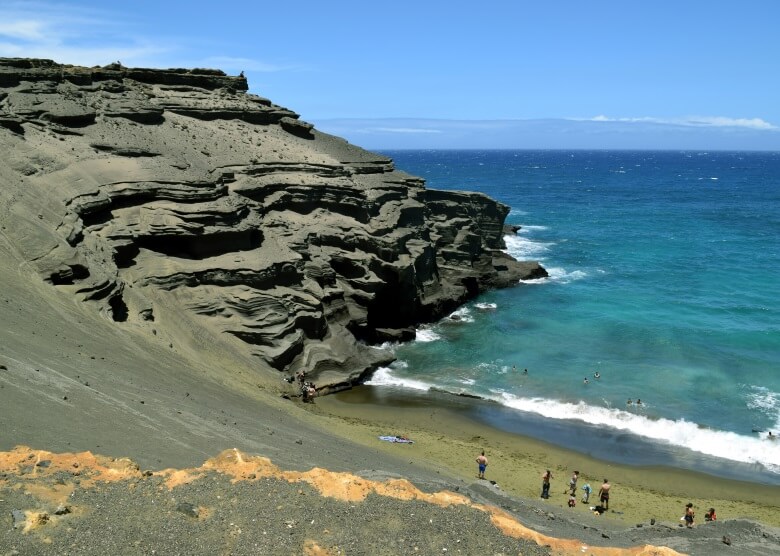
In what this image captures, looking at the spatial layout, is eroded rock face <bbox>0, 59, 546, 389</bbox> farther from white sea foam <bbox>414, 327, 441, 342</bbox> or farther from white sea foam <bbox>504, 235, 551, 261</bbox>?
white sea foam <bbox>504, 235, 551, 261</bbox>

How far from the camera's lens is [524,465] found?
1041 inches

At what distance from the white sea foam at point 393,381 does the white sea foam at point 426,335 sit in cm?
625

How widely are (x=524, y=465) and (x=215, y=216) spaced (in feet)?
56.6

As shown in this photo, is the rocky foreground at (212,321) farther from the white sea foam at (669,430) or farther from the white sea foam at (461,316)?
the white sea foam at (669,430)

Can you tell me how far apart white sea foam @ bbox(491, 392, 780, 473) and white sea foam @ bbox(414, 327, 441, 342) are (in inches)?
335

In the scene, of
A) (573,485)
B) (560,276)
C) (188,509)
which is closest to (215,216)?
(573,485)

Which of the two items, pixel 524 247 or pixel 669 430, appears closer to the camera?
pixel 669 430

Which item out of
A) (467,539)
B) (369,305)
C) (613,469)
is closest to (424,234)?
(369,305)

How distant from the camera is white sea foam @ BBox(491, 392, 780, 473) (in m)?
28.2

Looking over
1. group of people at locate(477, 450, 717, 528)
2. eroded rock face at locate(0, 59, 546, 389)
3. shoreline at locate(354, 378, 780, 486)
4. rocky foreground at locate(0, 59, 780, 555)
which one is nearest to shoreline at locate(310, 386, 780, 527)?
shoreline at locate(354, 378, 780, 486)

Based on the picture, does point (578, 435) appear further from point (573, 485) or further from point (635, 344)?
point (635, 344)

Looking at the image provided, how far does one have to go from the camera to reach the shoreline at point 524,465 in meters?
23.6

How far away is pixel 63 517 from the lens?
37.2ft

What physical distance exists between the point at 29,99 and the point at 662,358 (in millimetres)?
35874
